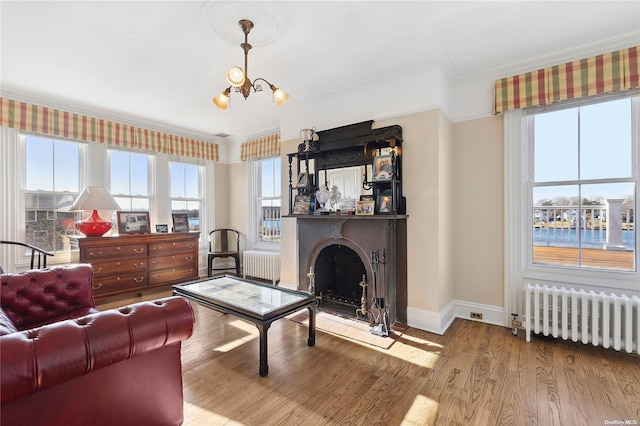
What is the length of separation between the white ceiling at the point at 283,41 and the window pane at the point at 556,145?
1.80 ft

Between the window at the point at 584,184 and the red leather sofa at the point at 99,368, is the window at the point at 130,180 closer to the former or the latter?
the red leather sofa at the point at 99,368

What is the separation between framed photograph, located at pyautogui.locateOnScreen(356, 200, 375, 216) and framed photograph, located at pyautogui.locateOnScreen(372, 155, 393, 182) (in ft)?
0.81

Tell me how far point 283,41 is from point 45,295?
8.70 feet

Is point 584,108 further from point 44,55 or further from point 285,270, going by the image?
point 44,55

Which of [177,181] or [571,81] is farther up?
[571,81]

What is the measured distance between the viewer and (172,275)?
441 cm

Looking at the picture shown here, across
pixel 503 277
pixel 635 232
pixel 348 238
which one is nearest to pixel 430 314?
pixel 503 277

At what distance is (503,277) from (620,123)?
5.46 feet

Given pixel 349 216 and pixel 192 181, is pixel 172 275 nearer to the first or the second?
pixel 192 181

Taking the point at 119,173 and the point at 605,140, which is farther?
the point at 119,173

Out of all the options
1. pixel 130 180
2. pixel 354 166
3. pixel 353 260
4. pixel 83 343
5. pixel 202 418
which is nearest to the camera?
pixel 83 343

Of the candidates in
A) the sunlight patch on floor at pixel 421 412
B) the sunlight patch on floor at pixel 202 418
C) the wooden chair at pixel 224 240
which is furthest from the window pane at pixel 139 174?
the sunlight patch on floor at pixel 421 412

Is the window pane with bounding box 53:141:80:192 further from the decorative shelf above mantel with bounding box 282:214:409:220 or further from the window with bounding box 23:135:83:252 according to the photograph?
the decorative shelf above mantel with bounding box 282:214:409:220

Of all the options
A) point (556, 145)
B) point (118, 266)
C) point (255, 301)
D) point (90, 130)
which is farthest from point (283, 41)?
point (118, 266)
